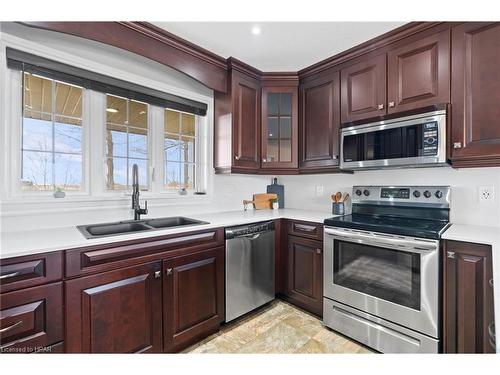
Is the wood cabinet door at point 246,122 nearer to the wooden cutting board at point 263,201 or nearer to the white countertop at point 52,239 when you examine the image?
the wooden cutting board at point 263,201

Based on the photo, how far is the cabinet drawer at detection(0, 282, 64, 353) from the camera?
112 cm

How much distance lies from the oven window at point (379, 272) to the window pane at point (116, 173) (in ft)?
6.12

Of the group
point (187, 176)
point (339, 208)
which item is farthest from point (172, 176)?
point (339, 208)

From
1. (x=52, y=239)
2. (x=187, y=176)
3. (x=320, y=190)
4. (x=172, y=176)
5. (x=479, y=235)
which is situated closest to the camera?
(x=52, y=239)

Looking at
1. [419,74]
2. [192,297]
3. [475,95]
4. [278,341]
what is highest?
[419,74]

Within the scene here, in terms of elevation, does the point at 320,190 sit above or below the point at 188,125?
below

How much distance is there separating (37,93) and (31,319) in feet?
4.83

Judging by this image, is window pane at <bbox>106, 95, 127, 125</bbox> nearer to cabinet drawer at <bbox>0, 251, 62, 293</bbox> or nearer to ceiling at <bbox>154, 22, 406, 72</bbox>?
ceiling at <bbox>154, 22, 406, 72</bbox>

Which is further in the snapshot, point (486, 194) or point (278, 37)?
point (278, 37)

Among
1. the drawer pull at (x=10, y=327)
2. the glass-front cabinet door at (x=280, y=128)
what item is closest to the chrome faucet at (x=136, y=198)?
the drawer pull at (x=10, y=327)

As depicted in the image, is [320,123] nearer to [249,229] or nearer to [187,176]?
[249,229]

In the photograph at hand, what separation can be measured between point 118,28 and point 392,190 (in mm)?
2494

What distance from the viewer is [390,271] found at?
173cm

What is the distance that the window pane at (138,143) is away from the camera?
217 centimetres
